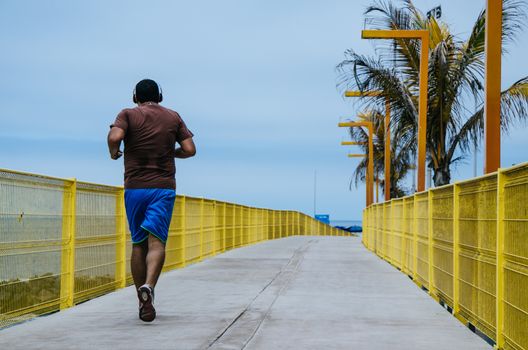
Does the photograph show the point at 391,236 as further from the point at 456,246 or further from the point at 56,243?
the point at 56,243

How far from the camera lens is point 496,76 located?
12.0 metres

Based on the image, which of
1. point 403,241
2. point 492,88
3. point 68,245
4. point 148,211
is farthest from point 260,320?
point 403,241

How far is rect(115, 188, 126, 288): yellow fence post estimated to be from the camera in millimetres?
11117

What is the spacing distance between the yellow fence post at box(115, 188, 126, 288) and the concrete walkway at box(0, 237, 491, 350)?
23 centimetres

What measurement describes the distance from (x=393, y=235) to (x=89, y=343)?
11369mm

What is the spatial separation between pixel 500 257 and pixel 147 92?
3359 millimetres

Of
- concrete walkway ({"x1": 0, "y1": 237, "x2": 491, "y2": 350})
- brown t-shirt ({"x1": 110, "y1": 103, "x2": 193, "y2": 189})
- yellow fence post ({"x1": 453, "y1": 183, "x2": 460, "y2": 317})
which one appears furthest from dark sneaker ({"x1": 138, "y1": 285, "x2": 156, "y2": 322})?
yellow fence post ({"x1": 453, "y1": 183, "x2": 460, "y2": 317})

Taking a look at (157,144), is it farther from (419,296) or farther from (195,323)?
(419,296)

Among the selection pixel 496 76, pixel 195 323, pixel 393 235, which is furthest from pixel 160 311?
pixel 393 235

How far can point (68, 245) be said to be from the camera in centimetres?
916

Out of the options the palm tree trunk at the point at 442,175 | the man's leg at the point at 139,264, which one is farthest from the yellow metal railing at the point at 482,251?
the palm tree trunk at the point at 442,175

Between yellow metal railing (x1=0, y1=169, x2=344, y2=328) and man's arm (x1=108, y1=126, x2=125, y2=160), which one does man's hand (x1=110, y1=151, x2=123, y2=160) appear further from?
yellow metal railing (x1=0, y1=169, x2=344, y2=328)

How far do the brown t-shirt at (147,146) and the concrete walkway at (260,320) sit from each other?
1.22 metres

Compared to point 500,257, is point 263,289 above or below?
below
